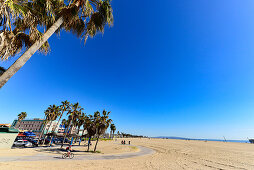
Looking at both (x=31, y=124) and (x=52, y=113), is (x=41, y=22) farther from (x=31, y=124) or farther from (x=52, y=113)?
(x=31, y=124)

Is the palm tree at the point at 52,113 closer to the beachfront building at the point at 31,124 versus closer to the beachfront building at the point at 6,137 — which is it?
the beachfront building at the point at 6,137

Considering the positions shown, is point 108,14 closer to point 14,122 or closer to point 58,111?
point 58,111

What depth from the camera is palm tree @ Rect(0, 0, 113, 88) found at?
3.99 m

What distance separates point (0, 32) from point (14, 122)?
381 ft

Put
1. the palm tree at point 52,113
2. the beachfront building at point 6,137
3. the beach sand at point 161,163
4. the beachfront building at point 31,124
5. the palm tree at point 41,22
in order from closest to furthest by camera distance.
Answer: the palm tree at point 41,22 → the beach sand at point 161,163 → the beachfront building at point 6,137 → the palm tree at point 52,113 → the beachfront building at point 31,124

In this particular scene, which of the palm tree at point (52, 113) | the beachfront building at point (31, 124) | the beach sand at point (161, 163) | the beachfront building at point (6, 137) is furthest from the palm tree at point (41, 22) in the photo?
the beachfront building at point (31, 124)

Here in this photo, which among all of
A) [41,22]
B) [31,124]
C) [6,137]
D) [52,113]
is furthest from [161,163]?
[31,124]

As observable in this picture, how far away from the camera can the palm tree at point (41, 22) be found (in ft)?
13.1

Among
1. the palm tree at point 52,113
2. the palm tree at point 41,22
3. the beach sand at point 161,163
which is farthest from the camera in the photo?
the palm tree at point 52,113

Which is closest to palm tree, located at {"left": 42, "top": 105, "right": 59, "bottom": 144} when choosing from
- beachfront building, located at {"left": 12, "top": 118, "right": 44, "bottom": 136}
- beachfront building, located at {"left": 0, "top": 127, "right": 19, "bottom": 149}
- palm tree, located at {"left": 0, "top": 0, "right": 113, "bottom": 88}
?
beachfront building, located at {"left": 0, "top": 127, "right": 19, "bottom": 149}

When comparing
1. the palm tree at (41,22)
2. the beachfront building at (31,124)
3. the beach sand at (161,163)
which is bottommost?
the beach sand at (161,163)

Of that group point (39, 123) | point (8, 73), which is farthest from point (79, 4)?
point (39, 123)

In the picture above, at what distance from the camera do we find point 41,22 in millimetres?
5180

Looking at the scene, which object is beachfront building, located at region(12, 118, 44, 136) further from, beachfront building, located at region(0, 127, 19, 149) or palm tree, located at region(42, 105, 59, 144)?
beachfront building, located at region(0, 127, 19, 149)
